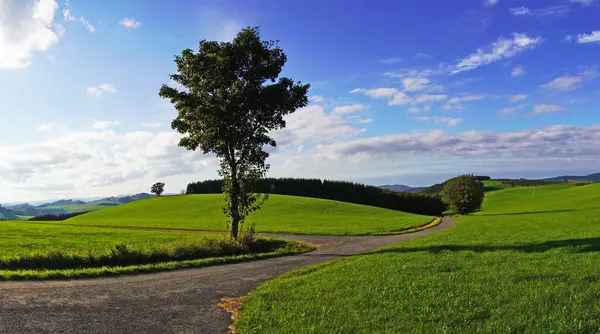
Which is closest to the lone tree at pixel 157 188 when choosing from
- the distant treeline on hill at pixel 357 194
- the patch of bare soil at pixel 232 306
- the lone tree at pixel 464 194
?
the distant treeline on hill at pixel 357 194

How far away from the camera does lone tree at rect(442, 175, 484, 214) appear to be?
87.1 meters

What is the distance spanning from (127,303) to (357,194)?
116 m

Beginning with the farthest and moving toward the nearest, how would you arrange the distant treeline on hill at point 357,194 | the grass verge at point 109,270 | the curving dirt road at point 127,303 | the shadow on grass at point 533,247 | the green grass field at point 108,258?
the distant treeline on hill at point 357,194 < the shadow on grass at point 533,247 < the green grass field at point 108,258 < the grass verge at point 109,270 < the curving dirt road at point 127,303

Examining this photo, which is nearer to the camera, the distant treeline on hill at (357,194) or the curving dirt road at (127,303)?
the curving dirt road at (127,303)

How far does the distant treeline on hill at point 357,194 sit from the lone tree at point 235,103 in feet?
307

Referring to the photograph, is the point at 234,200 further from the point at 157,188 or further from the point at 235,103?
the point at 157,188

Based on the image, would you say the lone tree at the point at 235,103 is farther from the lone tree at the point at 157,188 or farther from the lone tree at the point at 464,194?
the lone tree at the point at 157,188

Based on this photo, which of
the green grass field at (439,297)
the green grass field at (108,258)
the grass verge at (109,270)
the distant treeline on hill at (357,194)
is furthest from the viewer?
the distant treeline on hill at (357,194)

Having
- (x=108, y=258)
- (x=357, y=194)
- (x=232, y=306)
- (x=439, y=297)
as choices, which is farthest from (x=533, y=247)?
(x=357, y=194)

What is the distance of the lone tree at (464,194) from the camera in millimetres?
87062

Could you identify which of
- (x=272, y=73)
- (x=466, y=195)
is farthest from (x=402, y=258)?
(x=466, y=195)

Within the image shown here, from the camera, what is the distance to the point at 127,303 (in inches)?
439

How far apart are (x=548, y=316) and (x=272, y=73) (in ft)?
73.6

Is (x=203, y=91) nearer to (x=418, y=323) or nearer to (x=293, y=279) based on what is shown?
(x=293, y=279)
